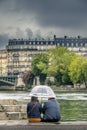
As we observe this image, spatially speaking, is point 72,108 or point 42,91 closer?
point 42,91

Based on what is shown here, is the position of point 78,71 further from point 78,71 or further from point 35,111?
point 35,111

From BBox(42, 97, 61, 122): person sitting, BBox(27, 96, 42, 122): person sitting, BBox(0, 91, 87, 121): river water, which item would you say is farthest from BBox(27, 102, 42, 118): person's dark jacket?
BBox(0, 91, 87, 121): river water

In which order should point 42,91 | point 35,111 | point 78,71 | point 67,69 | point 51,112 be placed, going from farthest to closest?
1. point 67,69
2. point 78,71
3. point 42,91
4. point 35,111
5. point 51,112

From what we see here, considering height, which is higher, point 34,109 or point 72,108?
point 34,109

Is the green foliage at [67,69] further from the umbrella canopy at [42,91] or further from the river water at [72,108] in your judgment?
the umbrella canopy at [42,91]

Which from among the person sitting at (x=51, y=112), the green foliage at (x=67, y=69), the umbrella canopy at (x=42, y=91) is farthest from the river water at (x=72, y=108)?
the green foliage at (x=67, y=69)

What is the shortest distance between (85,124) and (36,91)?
7.70 metres

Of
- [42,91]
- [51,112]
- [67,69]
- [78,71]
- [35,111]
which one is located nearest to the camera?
[51,112]

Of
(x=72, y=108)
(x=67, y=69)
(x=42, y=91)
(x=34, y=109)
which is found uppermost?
(x=67, y=69)

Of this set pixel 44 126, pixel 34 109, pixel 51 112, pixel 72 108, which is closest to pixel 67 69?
pixel 72 108

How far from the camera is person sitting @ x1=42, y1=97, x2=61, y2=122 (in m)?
21.3

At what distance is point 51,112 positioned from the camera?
21.6 m

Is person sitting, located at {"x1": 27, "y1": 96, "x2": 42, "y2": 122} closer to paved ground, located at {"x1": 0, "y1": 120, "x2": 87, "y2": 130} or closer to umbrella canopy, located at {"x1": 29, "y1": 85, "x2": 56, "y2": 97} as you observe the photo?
umbrella canopy, located at {"x1": 29, "y1": 85, "x2": 56, "y2": 97}

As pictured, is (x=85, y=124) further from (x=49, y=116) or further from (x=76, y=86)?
(x=76, y=86)
